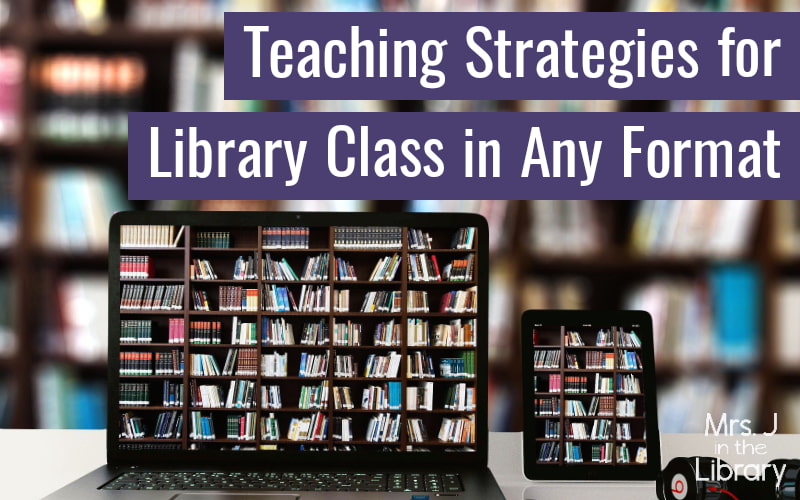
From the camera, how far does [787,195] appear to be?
Answer: 2062 mm

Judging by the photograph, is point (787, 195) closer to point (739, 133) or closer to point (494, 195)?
point (739, 133)

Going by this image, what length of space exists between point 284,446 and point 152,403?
0.20 m

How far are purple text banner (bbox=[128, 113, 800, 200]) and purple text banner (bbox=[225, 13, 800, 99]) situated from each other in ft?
0.33

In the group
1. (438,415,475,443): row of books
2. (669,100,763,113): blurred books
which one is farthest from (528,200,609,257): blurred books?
(438,415,475,443): row of books

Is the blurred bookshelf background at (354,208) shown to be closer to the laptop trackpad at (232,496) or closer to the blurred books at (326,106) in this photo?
the blurred books at (326,106)

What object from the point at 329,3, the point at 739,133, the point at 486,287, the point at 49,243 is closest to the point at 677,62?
the point at 739,133

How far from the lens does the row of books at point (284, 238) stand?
44.9 inches

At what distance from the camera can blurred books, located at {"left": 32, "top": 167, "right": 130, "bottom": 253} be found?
2404 millimetres

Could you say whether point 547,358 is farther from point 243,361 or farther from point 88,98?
point 88,98

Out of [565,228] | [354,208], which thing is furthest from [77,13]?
[565,228]

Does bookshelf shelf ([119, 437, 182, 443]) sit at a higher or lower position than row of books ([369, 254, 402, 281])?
lower

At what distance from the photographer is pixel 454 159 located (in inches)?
78.9

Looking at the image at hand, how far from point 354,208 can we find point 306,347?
4.23 ft

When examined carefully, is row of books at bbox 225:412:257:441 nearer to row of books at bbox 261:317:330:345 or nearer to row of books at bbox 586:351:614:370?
row of books at bbox 261:317:330:345
